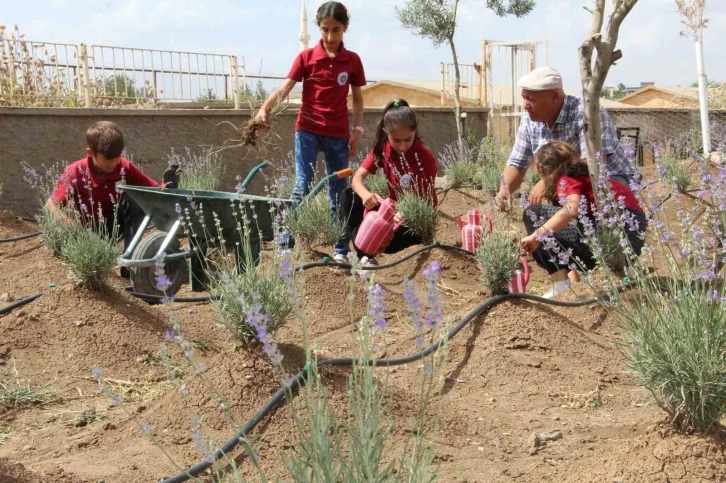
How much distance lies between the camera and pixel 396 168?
6.04 m

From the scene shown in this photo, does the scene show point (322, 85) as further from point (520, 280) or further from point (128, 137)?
point (128, 137)

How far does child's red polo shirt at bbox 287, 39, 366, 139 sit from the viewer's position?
586 centimetres

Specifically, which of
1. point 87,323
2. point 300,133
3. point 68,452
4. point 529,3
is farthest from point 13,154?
point 529,3

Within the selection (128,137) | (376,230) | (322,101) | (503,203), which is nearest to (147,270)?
(376,230)

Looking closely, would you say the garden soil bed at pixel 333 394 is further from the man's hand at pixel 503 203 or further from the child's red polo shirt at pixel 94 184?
the child's red polo shirt at pixel 94 184

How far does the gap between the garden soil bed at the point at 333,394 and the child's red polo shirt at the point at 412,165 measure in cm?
120

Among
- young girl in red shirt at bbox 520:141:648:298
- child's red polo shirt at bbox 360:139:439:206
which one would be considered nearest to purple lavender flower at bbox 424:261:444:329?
young girl in red shirt at bbox 520:141:648:298

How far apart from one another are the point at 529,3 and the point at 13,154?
850 centimetres

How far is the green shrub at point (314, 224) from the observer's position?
5.60 m

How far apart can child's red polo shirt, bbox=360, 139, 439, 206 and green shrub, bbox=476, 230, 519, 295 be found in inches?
72.9

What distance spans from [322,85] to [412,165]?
89 cm

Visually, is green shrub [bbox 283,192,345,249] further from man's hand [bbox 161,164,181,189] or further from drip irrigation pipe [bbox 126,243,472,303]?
man's hand [bbox 161,164,181,189]

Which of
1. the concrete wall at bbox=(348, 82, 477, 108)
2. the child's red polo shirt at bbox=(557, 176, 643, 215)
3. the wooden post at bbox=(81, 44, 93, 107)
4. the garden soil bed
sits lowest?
the garden soil bed

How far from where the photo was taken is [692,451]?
2.35m
